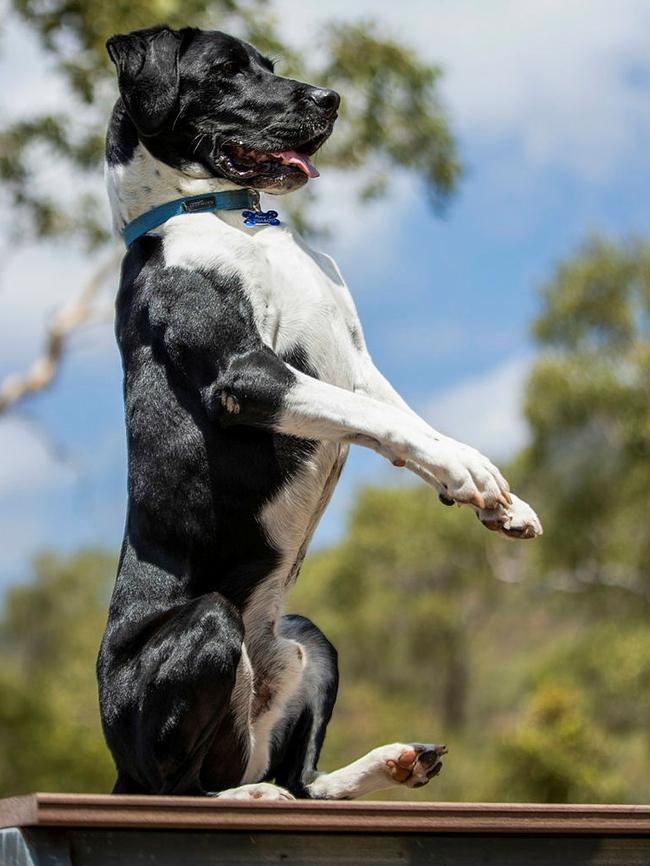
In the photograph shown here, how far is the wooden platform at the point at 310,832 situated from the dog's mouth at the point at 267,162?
152 cm

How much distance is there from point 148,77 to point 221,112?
0.66ft

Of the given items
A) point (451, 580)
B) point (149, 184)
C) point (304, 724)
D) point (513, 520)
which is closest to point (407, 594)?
point (451, 580)

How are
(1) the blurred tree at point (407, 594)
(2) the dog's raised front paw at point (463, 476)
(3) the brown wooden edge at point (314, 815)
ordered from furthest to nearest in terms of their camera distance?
(1) the blurred tree at point (407, 594)
(2) the dog's raised front paw at point (463, 476)
(3) the brown wooden edge at point (314, 815)

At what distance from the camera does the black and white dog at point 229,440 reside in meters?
3.01

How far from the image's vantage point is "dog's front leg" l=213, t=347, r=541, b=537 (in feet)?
9.73

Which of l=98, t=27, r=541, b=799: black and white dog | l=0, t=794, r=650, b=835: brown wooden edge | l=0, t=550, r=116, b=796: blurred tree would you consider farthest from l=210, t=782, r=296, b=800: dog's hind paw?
l=0, t=550, r=116, b=796: blurred tree

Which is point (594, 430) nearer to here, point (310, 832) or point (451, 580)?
point (451, 580)

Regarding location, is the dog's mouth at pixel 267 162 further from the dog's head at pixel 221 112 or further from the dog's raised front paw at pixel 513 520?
the dog's raised front paw at pixel 513 520

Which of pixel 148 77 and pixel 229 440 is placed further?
pixel 148 77

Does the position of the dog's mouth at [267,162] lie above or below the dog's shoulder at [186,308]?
above

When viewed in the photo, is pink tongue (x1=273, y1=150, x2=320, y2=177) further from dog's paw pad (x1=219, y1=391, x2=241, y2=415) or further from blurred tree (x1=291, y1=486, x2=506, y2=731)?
blurred tree (x1=291, y1=486, x2=506, y2=731)

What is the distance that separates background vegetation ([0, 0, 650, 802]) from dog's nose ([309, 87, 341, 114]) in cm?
944

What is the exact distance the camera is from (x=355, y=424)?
3.01 m

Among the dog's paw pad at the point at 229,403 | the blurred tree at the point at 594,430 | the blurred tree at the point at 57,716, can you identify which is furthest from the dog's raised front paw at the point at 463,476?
the blurred tree at the point at 594,430
